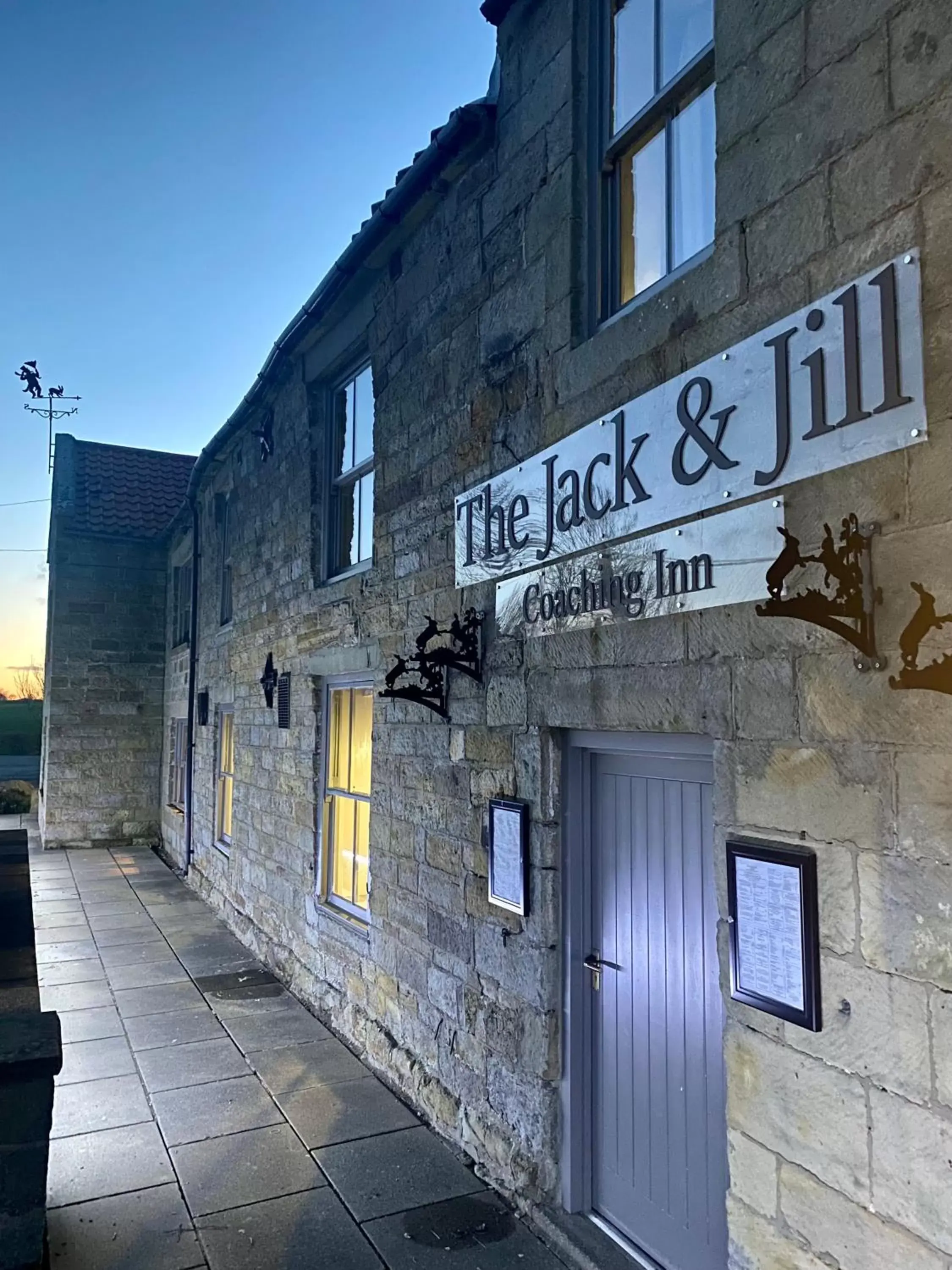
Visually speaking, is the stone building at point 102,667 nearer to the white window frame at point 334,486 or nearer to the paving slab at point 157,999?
the paving slab at point 157,999

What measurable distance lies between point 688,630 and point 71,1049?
500cm

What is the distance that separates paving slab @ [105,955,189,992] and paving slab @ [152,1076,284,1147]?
7.04 feet

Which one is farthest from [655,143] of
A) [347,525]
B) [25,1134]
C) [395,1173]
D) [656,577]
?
Answer: [395,1173]

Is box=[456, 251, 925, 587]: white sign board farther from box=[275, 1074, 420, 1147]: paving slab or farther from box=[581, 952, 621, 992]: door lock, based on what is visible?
box=[275, 1074, 420, 1147]: paving slab

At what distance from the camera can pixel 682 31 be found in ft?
10.1

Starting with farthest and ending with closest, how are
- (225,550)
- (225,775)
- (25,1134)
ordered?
(225,550) < (225,775) < (25,1134)

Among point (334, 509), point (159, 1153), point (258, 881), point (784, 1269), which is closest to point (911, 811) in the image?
point (784, 1269)

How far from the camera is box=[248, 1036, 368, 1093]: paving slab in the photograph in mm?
4918

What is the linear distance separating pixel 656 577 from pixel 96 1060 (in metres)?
4.74

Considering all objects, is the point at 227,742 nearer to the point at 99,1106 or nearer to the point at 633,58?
the point at 99,1106

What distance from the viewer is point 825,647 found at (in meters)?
2.23

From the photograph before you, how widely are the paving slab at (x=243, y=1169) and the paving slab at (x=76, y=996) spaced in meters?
2.21

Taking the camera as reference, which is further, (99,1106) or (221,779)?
(221,779)

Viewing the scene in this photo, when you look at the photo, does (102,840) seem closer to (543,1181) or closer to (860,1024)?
(543,1181)
